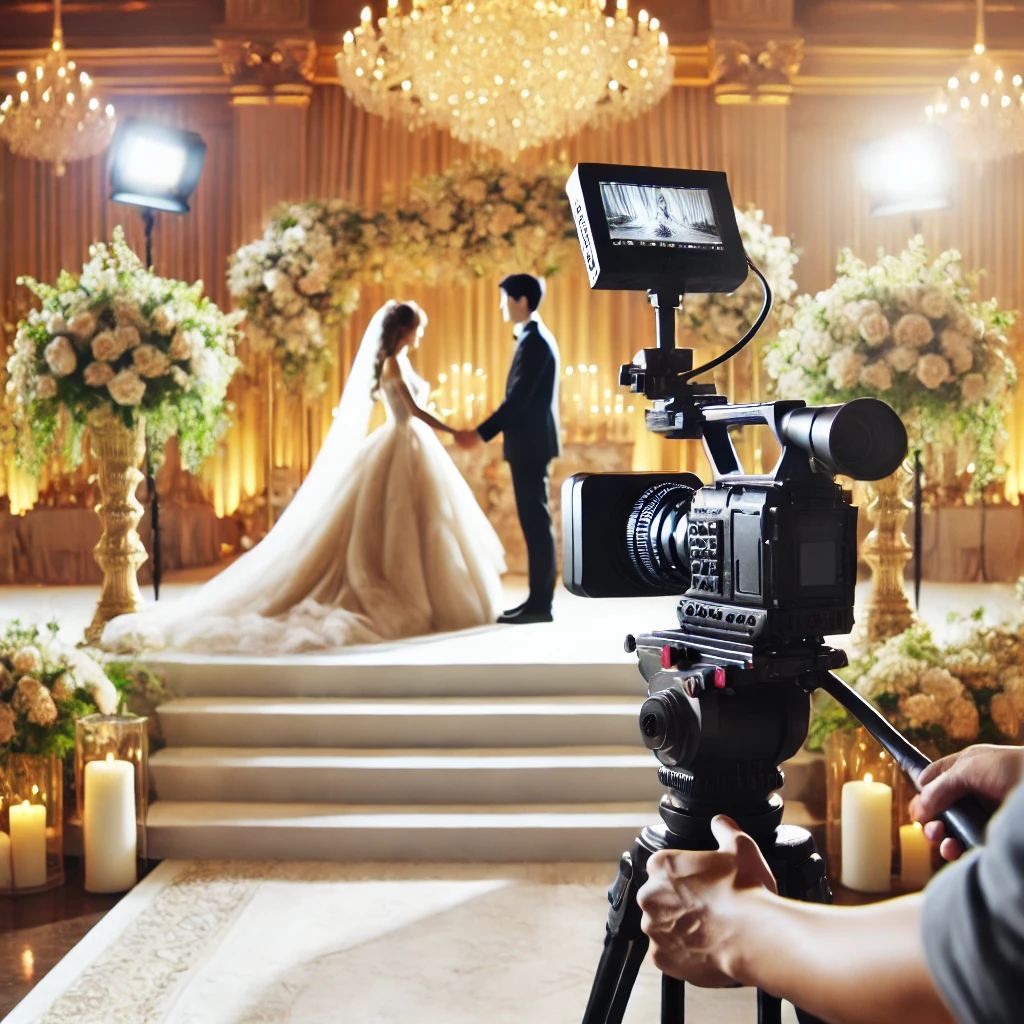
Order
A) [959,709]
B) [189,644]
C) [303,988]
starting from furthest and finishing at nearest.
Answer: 1. [189,644]
2. [959,709]
3. [303,988]

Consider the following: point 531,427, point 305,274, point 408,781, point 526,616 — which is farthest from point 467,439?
point 408,781

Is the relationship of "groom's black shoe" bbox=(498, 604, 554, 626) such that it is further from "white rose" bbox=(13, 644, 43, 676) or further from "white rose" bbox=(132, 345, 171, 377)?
"white rose" bbox=(13, 644, 43, 676)

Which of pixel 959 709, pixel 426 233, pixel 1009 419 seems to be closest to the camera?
pixel 959 709

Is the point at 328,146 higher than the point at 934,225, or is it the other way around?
the point at 328,146

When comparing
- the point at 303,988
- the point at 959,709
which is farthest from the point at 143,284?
the point at 959,709

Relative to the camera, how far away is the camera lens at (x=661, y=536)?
5.83 feet

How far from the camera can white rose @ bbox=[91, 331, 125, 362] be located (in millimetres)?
5160

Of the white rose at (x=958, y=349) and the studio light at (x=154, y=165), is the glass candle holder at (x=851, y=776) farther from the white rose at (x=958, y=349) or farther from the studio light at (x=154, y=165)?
the studio light at (x=154, y=165)

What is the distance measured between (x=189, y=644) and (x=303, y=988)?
7.15 feet

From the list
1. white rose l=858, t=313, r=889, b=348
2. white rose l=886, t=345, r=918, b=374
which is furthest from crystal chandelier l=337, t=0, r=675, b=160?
white rose l=886, t=345, r=918, b=374

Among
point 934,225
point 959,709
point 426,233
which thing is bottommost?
point 959,709

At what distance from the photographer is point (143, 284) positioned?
5.38 meters

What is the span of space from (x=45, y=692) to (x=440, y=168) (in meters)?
6.33

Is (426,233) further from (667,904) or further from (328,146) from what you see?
(667,904)
